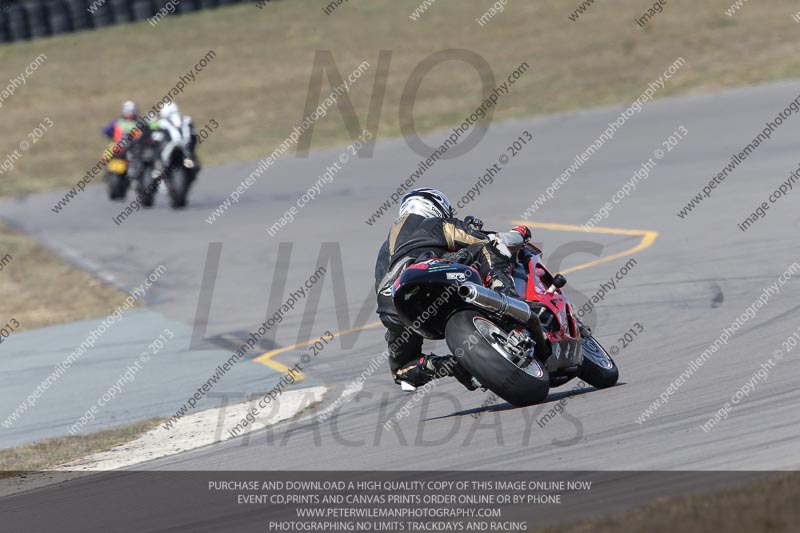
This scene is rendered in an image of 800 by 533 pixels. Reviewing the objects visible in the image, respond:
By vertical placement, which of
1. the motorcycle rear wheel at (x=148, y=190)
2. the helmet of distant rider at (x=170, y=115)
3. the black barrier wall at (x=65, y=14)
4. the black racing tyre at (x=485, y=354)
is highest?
the black racing tyre at (x=485, y=354)

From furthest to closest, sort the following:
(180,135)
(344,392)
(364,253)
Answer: (180,135) → (364,253) → (344,392)

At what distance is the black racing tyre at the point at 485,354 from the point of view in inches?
304

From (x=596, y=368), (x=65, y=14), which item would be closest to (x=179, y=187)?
(x=596, y=368)

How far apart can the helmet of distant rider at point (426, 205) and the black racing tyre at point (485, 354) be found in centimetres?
111

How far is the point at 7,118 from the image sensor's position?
32.8 metres

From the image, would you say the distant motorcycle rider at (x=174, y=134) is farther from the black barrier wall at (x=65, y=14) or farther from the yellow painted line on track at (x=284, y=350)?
the black barrier wall at (x=65, y=14)

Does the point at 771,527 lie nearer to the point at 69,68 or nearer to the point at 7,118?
the point at 7,118

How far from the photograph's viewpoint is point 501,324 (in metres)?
8.02

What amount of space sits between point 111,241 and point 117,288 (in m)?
3.49

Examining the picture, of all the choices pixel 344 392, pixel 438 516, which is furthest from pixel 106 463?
pixel 438 516

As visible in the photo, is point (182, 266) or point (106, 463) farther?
point (182, 266)

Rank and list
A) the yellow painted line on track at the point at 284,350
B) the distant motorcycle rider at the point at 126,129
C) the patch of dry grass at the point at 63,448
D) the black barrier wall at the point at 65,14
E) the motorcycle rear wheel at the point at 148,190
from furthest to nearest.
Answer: the black barrier wall at the point at 65,14 → the distant motorcycle rider at the point at 126,129 → the motorcycle rear wheel at the point at 148,190 → the yellow painted line on track at the point at 284,350 → the patch of dry grass at the point at 63,448

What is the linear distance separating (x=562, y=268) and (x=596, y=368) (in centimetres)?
549

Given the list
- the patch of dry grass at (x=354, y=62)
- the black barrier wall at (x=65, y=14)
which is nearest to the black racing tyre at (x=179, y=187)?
the patch of dry grass at (x=354, y=62)
